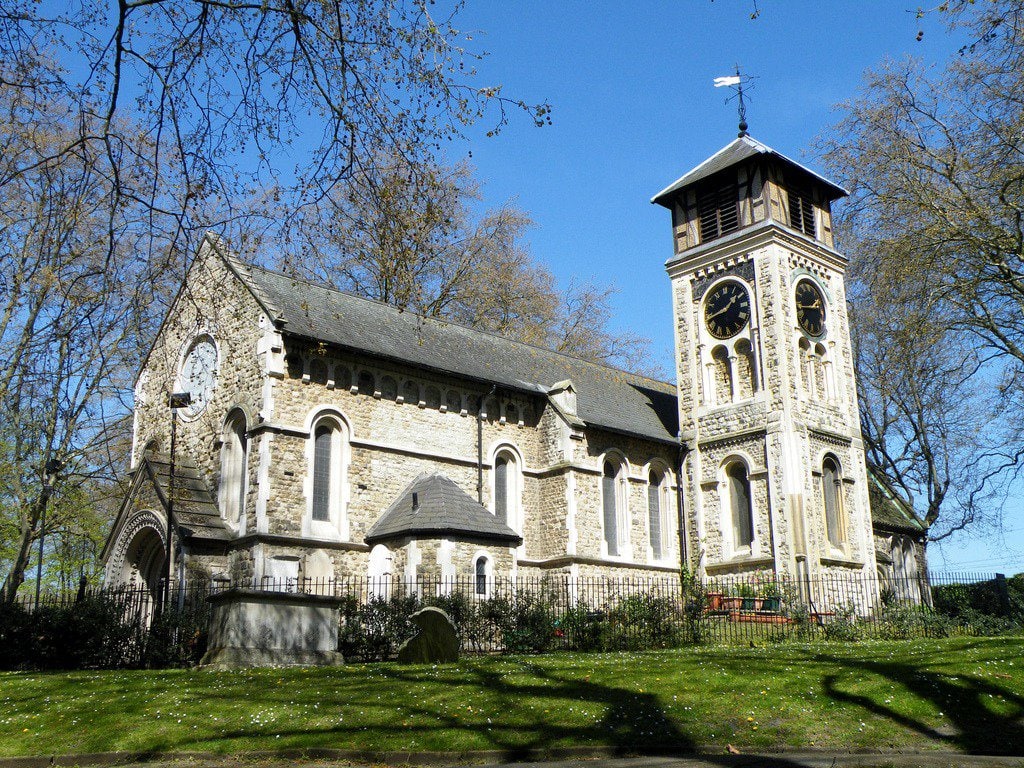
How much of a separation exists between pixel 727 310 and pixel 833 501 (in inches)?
267

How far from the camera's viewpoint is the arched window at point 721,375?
30.2m

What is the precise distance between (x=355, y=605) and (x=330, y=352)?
702 cm

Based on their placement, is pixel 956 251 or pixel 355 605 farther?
pixel 956 251

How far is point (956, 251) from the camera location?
19812mm

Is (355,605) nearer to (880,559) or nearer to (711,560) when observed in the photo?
(711,560)

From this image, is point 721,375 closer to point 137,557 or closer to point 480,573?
point 480,573

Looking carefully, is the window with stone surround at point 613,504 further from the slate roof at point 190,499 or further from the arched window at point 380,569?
the slate roof at point 190,499

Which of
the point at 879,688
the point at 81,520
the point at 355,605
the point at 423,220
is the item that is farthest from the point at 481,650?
the point at 81,520

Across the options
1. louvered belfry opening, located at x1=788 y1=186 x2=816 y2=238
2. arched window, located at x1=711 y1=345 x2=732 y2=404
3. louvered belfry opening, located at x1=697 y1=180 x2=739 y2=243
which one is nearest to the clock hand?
arched window, located at x1=711 y1=345 x2=732 y2=404

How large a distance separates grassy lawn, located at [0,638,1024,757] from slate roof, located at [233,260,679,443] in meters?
9.92

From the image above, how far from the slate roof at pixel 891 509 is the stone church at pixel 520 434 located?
7.9 inches

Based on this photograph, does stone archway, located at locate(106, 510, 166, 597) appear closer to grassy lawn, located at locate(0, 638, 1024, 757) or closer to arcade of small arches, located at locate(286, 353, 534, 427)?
arcade of small arches, located at locate(286, 353, 534, 427)

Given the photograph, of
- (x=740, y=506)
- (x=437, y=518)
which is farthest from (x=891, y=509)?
(x=437, y=518)

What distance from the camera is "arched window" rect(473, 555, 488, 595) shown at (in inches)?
870
